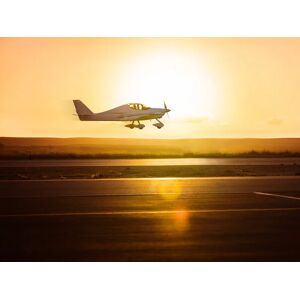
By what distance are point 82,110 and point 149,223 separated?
6.82 ft

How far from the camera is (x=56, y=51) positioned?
6.49m

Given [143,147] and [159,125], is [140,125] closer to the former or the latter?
[159,125]

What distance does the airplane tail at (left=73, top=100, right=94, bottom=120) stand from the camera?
6.48 m

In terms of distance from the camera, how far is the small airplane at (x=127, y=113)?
21.2 ft

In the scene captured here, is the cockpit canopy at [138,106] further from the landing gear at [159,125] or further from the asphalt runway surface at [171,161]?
the asphalt runway surface at [171,161]

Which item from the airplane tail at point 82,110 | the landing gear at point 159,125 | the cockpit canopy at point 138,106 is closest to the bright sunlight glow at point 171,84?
the cockpit canopy at point 138,106

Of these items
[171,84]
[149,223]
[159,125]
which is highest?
[171,84]

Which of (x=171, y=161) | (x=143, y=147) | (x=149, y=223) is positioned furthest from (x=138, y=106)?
Answer: (x=171, y=161)

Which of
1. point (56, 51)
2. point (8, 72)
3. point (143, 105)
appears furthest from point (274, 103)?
point (8, 72)

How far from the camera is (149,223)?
5.00m

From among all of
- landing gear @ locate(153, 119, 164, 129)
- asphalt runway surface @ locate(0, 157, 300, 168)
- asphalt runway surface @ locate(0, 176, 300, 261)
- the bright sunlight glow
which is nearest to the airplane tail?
the bright sunlight glow

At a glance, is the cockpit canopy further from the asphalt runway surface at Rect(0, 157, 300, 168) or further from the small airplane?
the asphalt runway surface at Rect(0, 157, 300, 168)

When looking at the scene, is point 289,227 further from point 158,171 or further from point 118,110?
point 158,171

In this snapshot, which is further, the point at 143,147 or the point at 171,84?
the point at 143,147
